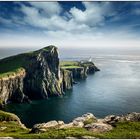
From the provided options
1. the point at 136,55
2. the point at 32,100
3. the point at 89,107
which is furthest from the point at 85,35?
the point at 32,100

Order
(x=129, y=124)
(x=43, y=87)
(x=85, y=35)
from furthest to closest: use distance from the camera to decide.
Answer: (x=43, y=87), (x=85, y=35), (x=129, y=124)

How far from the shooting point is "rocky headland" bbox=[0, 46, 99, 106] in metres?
88.8

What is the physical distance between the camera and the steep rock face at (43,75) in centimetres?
9538

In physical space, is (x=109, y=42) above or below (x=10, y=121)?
above

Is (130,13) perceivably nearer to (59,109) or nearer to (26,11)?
(26,11)

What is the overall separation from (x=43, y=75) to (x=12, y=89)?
1316 cm

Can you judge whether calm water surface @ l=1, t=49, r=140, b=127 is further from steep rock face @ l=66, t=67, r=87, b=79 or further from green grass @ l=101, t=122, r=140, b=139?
steep rock face @ l=66, t=67, r=87, b=79

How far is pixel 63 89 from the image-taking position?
338 feet

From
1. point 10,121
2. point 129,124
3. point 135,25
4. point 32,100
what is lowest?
point 32,100

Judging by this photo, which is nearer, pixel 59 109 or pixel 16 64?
pixel 59 109

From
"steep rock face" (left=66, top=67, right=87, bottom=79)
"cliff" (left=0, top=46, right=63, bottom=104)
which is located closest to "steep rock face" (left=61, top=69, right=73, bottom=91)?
"cliff" (left=0, top=46, right=63, bottom=104)

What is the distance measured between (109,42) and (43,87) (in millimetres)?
66007

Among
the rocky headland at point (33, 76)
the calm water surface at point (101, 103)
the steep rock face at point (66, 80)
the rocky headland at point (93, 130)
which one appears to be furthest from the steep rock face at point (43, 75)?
the rocky headland at point (93, 130)

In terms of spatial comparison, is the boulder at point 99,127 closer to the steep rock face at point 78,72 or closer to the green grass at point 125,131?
the green grass at point 125,131
